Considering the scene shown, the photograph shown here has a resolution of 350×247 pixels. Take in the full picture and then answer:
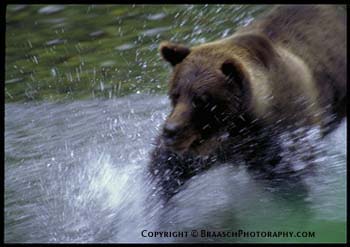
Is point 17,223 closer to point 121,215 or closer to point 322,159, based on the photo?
point 121,215

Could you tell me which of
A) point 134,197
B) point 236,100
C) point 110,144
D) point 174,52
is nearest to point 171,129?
point 236,100

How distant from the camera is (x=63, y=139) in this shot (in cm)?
579

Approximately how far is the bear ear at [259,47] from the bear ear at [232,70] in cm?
30

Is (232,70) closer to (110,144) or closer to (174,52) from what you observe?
(174,52)

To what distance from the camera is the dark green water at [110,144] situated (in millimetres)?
4461

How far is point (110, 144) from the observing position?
18.2 ft

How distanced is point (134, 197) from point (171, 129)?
2.71 ft

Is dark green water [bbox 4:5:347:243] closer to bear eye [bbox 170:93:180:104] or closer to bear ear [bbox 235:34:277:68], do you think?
bear eye [bbox 170:93:180:104]

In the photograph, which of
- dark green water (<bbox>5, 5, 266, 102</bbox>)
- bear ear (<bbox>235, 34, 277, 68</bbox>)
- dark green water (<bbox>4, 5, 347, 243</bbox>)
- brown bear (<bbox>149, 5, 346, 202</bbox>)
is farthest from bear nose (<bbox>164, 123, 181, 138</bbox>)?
dark green water (<bbox>5, 5, 266, 102</bbox>)

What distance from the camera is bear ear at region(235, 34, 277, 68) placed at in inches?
173

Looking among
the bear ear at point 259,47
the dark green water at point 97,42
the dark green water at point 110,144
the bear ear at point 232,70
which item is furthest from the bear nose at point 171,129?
the dark green water at point 97,42

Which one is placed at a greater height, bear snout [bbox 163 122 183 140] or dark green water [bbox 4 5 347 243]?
bear snout [bbox 163 122 183 140]

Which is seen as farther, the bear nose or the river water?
the river water

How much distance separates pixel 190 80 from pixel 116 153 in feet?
4.67
